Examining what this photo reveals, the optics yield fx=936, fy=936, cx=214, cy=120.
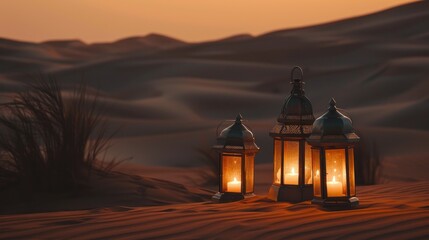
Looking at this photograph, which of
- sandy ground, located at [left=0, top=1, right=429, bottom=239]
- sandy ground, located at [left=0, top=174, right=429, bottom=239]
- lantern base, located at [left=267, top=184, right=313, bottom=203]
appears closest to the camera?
sandy ground, located at [left=0, top=174, right=429, bottom=239]

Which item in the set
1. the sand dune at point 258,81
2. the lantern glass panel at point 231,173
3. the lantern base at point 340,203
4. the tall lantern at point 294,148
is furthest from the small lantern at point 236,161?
the sand dune at point 258,81

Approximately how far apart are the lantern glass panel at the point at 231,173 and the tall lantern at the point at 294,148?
40 centimetres

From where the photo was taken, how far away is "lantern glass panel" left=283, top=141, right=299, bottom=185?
7223 mm

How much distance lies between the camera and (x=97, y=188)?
8.44 meters

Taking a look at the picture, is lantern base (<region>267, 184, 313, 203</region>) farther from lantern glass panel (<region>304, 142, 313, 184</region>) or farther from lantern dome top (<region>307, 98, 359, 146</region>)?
lantern dome top (<region>307, 98, 359, 146</region>)

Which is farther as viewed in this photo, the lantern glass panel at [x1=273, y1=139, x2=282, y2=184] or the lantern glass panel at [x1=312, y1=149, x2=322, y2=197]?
the lantern glass panel at [x1=273, y1=139, x2=282, y2=184]

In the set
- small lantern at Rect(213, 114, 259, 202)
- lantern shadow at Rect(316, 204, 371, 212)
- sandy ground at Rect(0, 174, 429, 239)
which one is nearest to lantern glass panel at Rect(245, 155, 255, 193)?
small lantern at Rect(213, 114, 259, 202)

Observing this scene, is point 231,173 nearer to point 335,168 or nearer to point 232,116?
point 335,168

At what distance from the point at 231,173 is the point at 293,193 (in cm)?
71

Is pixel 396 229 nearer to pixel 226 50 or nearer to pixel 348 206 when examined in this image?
pixel 348 206

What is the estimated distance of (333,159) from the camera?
6.73m

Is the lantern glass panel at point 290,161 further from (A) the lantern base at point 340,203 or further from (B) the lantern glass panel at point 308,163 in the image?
(A) the lantern base at point 340,203

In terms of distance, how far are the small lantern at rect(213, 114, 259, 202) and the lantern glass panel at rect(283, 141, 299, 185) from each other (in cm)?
33

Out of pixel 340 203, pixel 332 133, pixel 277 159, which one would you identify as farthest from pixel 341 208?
pixel 277 159
